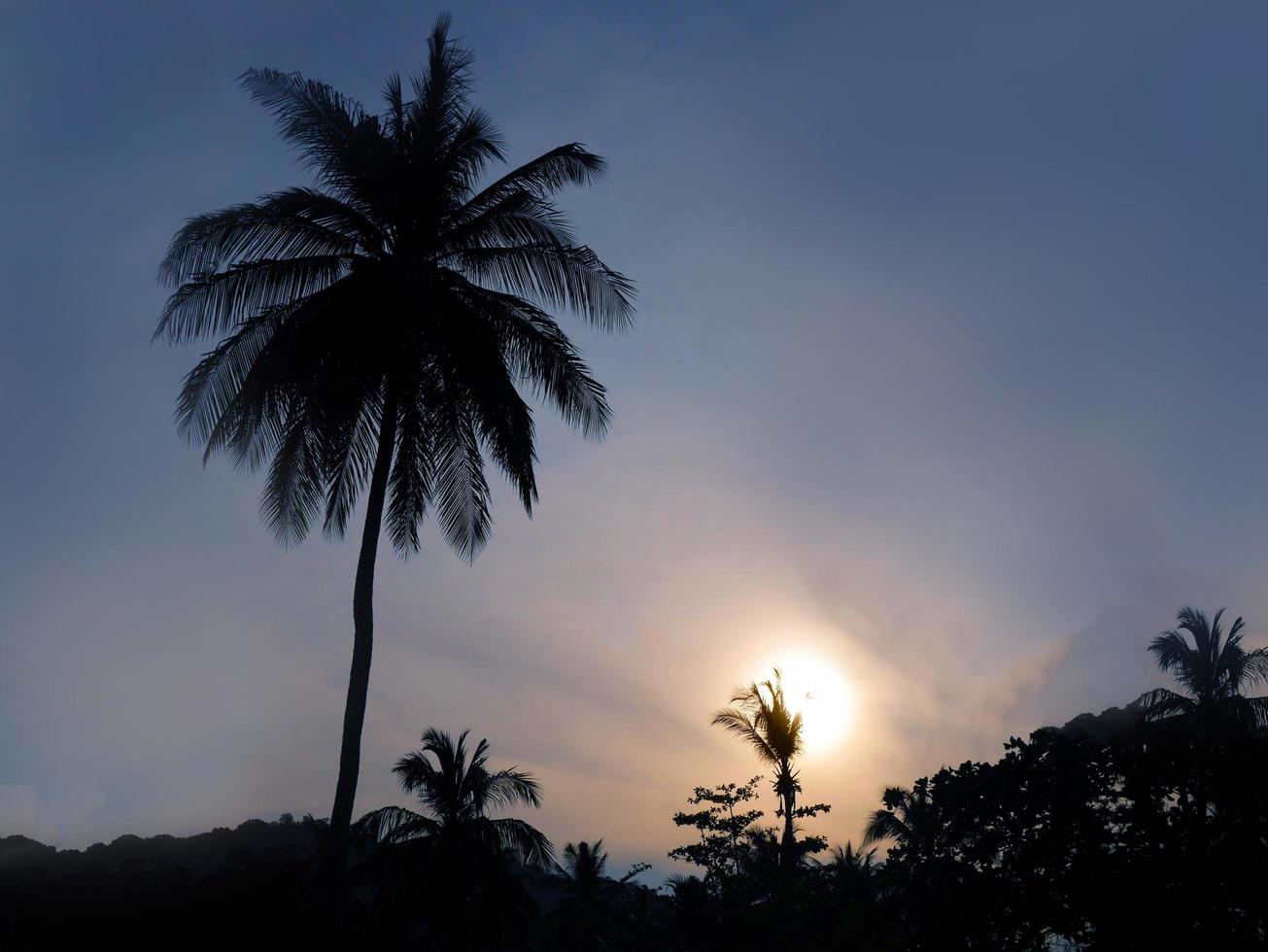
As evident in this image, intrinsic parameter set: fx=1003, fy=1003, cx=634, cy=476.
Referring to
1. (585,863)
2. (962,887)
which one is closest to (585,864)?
(585,863)

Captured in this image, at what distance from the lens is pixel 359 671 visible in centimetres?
1634

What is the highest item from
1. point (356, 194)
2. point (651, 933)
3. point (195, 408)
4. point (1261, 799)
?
point (356, 194)

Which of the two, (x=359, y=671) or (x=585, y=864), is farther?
Answer: (x=585, y=864)

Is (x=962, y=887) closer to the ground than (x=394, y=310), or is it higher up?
closer to the ground

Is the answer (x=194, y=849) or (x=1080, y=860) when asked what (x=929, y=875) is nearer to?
(x=1080, y=860)

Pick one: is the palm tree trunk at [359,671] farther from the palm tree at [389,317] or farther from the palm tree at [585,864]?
the palm tree at [585,864]

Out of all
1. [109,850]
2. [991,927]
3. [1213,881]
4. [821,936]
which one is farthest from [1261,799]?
[109,850]

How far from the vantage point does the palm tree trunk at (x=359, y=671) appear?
49.4ft

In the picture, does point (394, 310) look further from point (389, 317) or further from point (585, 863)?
point (585, 863)

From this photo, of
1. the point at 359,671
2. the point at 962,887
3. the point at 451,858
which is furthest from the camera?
the point at 451,858

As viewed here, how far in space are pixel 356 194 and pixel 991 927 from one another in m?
20.8

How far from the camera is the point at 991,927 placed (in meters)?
22.9

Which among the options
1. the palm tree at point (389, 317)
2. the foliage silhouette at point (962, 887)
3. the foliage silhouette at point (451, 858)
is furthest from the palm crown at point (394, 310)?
the foliage silhouette at point (451, 858)

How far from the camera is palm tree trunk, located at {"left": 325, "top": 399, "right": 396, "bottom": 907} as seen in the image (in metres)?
15.1
